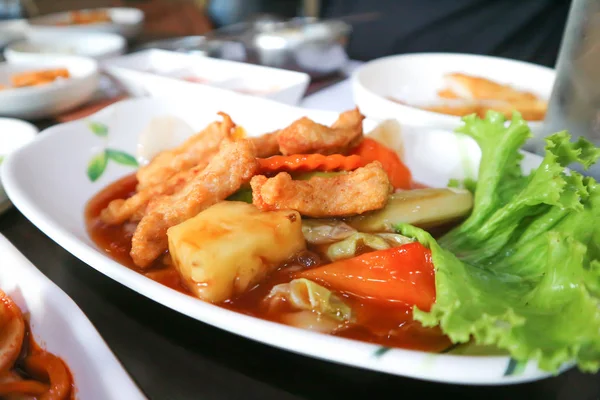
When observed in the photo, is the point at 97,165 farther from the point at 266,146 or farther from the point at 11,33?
the point at 11,33

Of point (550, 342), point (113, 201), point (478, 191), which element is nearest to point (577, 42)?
point (478, 191)

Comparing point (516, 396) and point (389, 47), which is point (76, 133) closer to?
point (516, 396)

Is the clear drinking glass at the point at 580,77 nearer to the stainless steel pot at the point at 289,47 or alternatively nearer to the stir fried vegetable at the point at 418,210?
the stir fried vegetable at the point at 418,210

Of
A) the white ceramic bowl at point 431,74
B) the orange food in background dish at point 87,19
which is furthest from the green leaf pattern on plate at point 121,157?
the orange food in background dish at point 87,19

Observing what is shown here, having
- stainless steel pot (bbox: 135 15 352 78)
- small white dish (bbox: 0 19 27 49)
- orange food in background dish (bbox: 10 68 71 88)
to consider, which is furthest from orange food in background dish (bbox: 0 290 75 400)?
small white dish (bbox: 0 19 27 49)

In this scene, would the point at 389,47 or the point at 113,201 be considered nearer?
the point at 113,201

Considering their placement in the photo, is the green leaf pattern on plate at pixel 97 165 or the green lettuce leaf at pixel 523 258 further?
the green leaf pattern on plate at pixel 97 165
